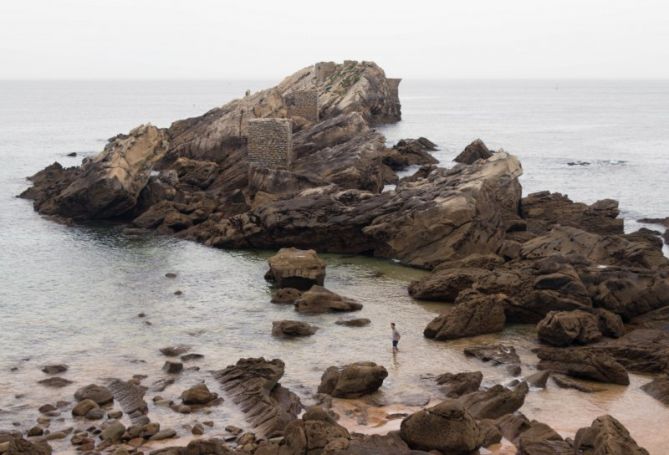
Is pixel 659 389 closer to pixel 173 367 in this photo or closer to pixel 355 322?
pixel 355 322

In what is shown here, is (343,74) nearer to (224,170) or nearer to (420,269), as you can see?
(224,170)

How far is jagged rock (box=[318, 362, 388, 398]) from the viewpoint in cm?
2797

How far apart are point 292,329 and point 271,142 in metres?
27.6

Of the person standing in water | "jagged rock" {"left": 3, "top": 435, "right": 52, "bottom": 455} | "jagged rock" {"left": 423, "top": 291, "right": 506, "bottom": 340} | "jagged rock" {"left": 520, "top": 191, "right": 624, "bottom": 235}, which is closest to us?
"jagged rock" {"left": 3, "top": 435, "right": 52, "bottom": 455}

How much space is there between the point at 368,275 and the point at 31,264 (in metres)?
19.0

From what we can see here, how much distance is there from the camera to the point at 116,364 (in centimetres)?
3142

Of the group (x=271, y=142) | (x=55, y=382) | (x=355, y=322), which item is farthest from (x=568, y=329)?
(x=271, y=142)

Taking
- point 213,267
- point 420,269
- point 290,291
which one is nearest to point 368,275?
point 420,269

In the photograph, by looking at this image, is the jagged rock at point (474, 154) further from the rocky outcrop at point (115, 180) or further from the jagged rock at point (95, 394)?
the jagged rock at point (95, 394)

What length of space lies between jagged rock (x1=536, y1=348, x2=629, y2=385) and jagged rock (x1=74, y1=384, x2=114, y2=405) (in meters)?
15.2

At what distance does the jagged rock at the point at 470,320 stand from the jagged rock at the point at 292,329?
484 centimetres

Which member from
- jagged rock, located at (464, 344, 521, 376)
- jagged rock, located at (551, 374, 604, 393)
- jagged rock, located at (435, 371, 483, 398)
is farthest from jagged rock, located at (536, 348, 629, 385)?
jagged rock, located at (435, 371, 483, 398)

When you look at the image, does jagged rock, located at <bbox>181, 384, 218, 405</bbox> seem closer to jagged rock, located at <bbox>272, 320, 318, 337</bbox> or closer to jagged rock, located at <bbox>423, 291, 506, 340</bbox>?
jagged rock, located at <bbox>272, 320, 318, 337</bbox>

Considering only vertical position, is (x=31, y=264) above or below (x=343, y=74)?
below
